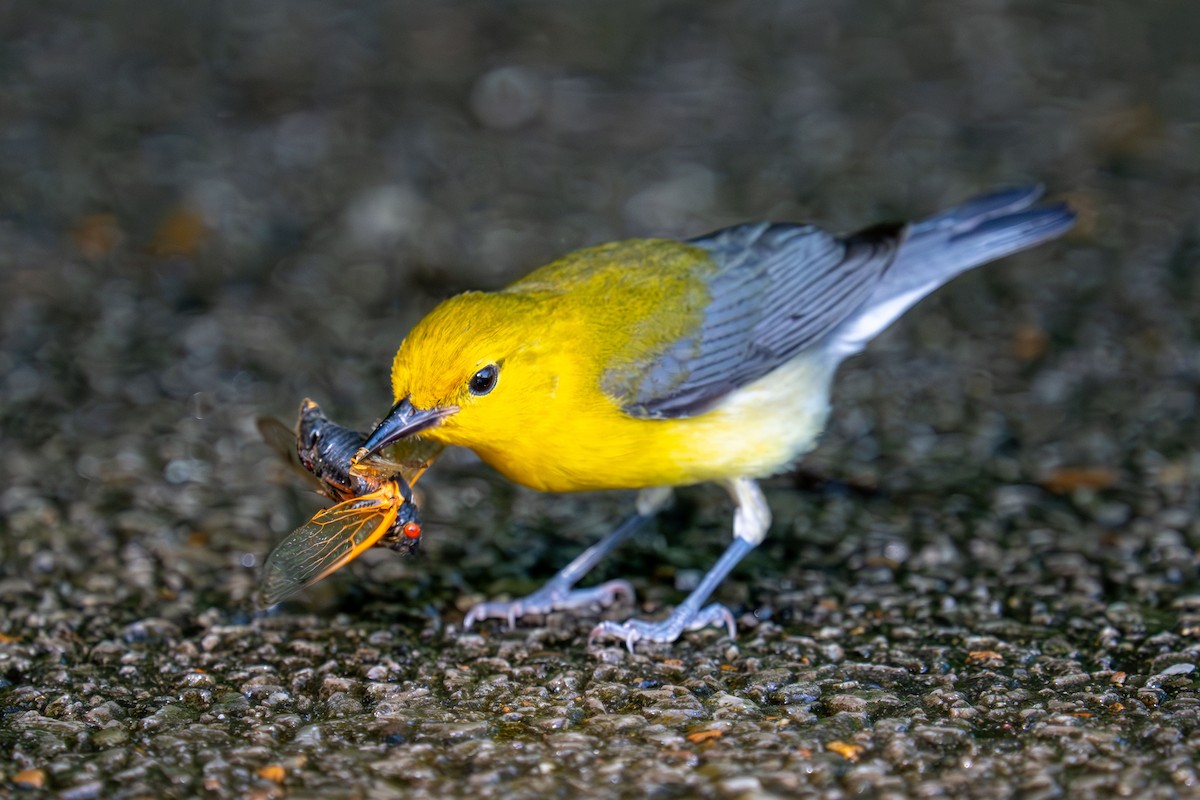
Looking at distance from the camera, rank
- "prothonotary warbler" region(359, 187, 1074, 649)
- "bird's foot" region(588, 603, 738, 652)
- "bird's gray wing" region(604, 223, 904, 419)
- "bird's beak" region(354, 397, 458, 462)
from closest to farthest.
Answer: "bird's beak" region(354, 397, 458, 462), "prothonotary warbler" region(359, 187, 1074, 649), "bird's foot" region(588, 603, 738, 652), "bird's gray wing" region(604, 223, 904, 419)

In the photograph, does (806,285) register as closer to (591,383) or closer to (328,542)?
(591,383)

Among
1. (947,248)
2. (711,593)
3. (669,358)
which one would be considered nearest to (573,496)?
(711,593)

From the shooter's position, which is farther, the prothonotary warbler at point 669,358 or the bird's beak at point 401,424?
the prothonotary warbler at point 669,358

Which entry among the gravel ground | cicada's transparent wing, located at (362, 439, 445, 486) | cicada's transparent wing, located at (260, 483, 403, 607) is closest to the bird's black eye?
cicada's transparent wing, located at (362, 439, 445, 486)

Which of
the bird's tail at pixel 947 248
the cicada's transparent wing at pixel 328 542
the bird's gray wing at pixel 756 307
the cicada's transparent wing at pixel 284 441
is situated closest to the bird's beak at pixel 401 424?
the cicada's transparent wing at pixel 328 542

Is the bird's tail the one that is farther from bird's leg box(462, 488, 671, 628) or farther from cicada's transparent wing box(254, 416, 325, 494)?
cicada's transparent wing box(254, 416, 325, 494)

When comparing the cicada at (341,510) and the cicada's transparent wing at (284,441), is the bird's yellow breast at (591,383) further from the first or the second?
the cicada's transparent wing at (284,441)
